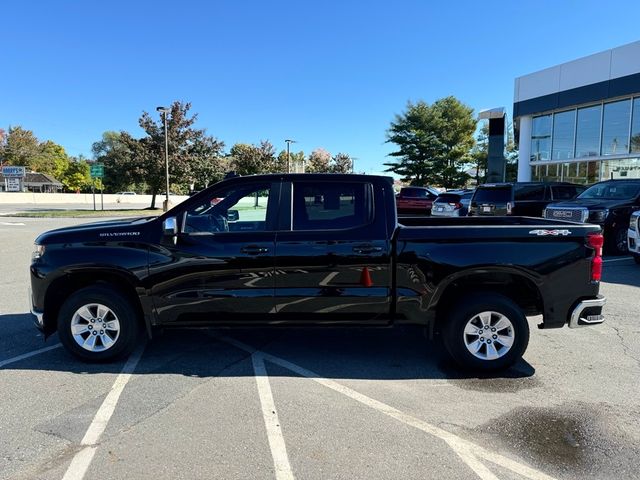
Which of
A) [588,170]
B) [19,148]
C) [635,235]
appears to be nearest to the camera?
[635,235]

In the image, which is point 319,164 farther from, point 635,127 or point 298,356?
point 298,356

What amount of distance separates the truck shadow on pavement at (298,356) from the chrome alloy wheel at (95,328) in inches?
8.7

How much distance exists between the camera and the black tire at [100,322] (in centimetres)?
462

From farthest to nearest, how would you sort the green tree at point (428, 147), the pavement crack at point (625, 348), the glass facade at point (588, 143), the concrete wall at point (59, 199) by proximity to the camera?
the concrete wall at point (59, 199), the green tree at point (428, 147), the glass facade at point (588, 143), the pavement crack at point (625, 348)

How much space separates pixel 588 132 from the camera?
23.3m

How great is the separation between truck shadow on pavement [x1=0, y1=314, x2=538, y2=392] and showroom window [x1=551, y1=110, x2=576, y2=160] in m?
22.4

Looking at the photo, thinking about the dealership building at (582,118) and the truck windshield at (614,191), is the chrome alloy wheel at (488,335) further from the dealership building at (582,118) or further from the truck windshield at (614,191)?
the dealership building at (582,118)

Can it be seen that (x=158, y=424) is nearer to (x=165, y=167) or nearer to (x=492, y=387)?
(x=492, y=387)

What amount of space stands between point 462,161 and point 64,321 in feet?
159

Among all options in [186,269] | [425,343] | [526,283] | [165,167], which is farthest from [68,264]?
[165,167]

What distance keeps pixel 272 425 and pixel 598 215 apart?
34.9 ft

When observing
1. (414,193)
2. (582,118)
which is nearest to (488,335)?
(414,193)

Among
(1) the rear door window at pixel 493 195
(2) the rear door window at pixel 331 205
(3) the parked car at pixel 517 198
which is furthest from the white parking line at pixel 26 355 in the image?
(1) the rear door window at pixel 493 195

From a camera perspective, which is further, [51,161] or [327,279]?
[51,161]
